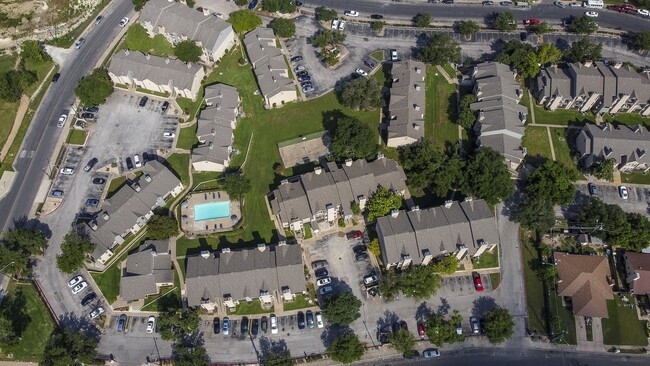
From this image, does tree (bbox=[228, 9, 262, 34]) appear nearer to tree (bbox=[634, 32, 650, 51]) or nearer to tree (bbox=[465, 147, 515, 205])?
tree (bbox=[465, 147, 515, 205])

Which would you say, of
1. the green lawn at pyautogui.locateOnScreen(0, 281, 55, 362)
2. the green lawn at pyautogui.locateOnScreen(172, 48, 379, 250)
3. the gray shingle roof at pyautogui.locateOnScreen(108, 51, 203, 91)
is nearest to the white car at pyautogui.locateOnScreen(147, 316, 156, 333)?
the green lawn at pyautogui.locateOnScreen(172, 48, 379, 250)

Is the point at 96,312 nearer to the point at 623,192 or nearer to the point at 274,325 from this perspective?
the point at 274,325

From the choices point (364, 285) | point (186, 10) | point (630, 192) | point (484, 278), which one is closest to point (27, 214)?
point (186, 10)

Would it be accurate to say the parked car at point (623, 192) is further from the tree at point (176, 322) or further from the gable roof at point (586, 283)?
the tree at point (176, 322)

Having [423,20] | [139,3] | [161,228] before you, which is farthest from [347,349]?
[139,3]

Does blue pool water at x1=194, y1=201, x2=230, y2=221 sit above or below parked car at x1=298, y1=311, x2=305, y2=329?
above

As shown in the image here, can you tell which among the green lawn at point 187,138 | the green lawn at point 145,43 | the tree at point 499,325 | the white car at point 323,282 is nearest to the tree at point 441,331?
the tree at point 499,325
